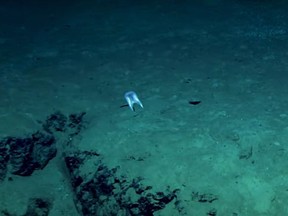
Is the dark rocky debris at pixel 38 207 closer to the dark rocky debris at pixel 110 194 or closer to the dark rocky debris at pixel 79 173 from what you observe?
the dark rocky debris at pixel 79 173

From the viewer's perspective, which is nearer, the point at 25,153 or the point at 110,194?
the point at 110,194

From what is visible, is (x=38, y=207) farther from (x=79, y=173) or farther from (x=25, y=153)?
(x=25, y=153)

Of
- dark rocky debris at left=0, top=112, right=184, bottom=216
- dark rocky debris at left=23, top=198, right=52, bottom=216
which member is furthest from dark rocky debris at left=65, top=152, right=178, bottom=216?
dark rocky debris at left=23, top=198, right=52, bottom=216

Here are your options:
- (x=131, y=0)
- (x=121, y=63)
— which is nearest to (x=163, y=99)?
(x=121, y=63)

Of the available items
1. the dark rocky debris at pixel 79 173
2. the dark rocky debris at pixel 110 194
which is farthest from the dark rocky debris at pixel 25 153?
the dark rocky debris at pixel 110 194

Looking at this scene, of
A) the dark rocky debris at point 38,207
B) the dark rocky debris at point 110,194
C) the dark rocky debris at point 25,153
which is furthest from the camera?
the dark rocky debris at point 25,153

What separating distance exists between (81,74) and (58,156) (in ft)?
6.33

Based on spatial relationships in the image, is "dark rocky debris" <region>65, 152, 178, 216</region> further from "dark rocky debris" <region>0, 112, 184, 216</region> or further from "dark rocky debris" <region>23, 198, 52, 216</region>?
"dark rocky debris" <region>23, 198, 52, 216</region>

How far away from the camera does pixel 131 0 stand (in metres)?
10.0

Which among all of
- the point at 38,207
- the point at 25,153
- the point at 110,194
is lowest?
the point at 38,207

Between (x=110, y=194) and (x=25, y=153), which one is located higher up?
(x=25, y=153)

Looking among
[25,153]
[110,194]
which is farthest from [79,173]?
[25,153]

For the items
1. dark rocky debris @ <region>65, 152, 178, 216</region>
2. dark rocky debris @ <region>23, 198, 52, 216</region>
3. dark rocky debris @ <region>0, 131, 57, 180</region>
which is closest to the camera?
dark rocky debris @ <region>65, 152, 178, 216</region>

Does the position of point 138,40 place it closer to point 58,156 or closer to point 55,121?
point 55,121
